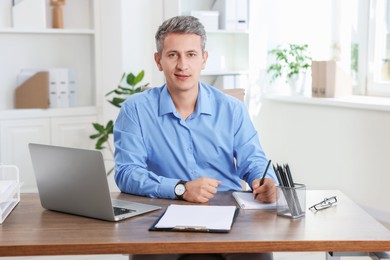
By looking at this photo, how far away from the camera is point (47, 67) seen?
495cm

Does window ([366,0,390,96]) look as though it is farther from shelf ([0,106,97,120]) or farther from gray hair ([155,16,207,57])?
gray hair ([155,16,207,57])

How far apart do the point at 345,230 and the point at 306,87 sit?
3.65 metres

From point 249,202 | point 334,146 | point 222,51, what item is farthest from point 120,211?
point 222,51

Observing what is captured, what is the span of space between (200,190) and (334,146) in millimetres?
2932

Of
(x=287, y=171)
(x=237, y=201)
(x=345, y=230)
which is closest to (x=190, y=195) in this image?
(x=237, y=201)

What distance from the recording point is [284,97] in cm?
507

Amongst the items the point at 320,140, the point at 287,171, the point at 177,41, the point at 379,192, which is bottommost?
the point at 379,192

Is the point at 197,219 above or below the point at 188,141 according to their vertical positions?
below

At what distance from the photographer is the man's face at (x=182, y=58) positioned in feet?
7.41

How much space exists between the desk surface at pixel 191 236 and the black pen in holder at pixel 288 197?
3cm

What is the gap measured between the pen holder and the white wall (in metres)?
2.69

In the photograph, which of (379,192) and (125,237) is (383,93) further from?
(125,237)

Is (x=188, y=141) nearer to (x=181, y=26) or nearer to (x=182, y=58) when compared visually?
(x=182, y=58)

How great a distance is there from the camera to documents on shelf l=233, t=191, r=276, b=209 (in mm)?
1888
